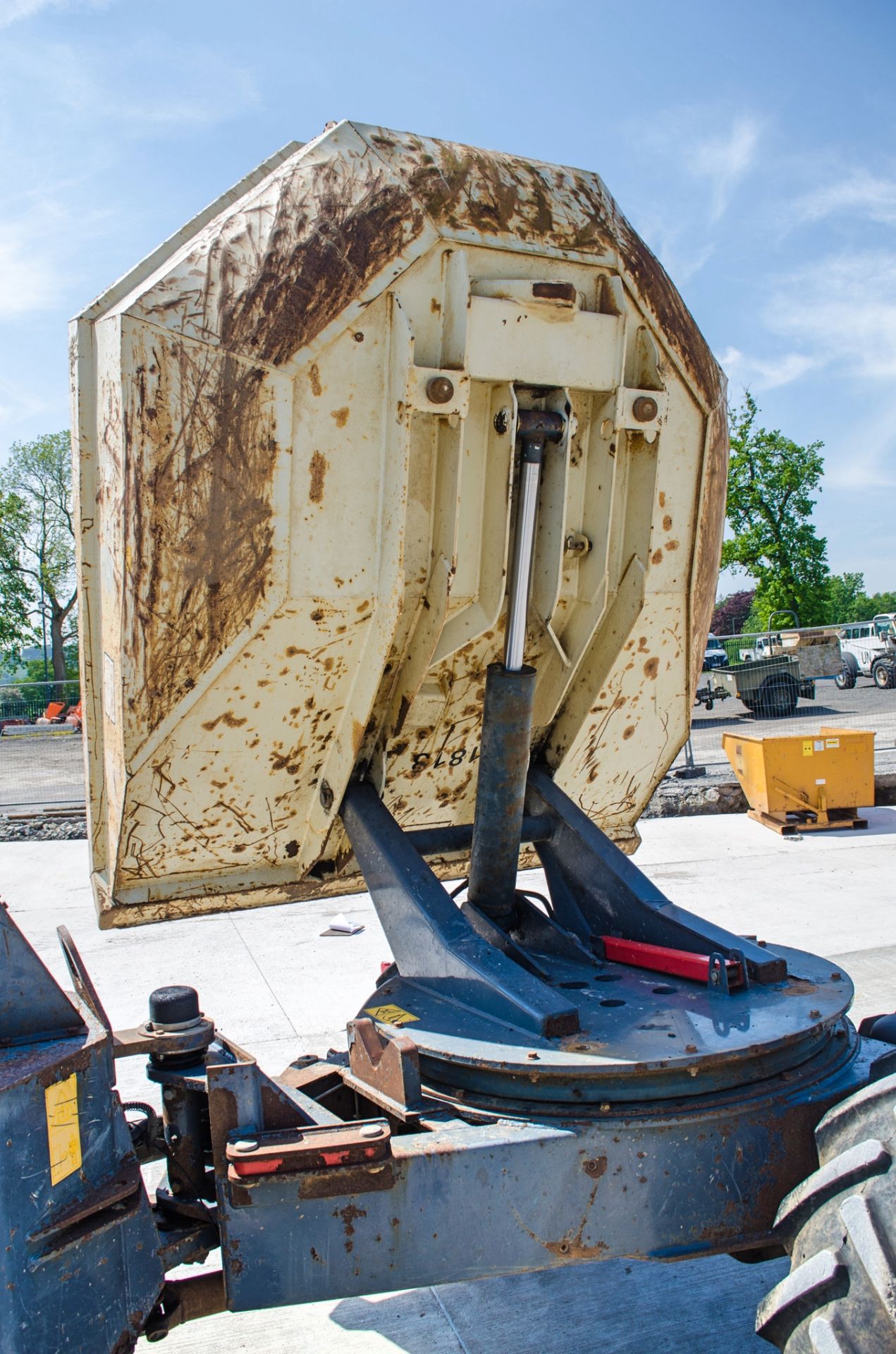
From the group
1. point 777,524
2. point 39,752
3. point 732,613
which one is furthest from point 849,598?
point 39,752

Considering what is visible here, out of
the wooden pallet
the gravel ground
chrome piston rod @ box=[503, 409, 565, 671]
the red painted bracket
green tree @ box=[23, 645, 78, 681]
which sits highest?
chrome piston rod @ box=[503, 409, 565, 671]

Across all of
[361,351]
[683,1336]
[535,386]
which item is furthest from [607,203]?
[683,1336]

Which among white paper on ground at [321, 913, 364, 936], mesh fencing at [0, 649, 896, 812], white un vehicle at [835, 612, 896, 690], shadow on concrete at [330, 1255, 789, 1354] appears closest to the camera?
shadow on concrete at [330, 1255, 789, 1354]

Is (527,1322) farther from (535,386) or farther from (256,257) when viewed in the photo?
(256,257)

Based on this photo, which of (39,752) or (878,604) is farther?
(878,604)

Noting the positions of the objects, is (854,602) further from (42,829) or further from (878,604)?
(42,829)

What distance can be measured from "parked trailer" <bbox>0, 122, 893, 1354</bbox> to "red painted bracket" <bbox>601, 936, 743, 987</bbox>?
0.4 inches

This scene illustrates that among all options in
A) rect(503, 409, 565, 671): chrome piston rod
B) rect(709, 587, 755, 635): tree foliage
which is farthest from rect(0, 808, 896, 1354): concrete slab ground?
rect(709, 587, 755, 635): tree foliage

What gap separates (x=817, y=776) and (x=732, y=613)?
178 ft

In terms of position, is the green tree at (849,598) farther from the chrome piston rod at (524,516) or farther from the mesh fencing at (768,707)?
the chrome piston rod at (524,516)

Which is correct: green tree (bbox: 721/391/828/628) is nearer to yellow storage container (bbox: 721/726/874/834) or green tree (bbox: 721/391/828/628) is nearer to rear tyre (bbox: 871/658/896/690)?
rear tyre (bbox: 871/658/896/690)

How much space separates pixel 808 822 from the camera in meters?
10.8

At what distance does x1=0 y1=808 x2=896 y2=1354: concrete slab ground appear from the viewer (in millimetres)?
3135

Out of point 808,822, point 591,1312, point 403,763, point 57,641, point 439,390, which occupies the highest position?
point 439,390
